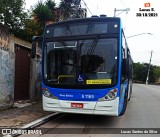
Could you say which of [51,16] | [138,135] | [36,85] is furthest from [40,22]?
[138,135]

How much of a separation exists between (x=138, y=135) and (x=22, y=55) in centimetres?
780

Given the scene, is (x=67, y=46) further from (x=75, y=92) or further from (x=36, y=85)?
(x=36, y=85)

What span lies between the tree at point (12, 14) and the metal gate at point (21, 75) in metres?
7.92

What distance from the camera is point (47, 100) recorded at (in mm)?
9562

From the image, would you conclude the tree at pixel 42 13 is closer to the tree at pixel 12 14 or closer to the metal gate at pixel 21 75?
the tree at pixel 12 14

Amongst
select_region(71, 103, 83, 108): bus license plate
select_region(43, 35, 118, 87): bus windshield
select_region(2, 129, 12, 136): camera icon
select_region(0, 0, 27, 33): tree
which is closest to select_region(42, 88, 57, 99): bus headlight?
select_region(43, 35, 118, 87): bus windshield

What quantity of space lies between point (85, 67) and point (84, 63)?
0.13 meters

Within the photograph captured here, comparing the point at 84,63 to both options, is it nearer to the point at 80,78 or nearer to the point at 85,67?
the point at 85,67

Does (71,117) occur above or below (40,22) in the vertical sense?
below

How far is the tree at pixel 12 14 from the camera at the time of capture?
848 inches

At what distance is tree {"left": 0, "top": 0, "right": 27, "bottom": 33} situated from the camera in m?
21.5

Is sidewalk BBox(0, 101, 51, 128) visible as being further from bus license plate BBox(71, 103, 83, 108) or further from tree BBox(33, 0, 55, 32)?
tree BBox(33, 0, 55, 32)

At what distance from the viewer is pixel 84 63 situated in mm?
9148

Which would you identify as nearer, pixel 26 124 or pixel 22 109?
pixel 26 124
